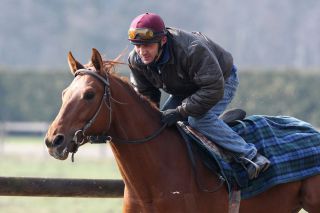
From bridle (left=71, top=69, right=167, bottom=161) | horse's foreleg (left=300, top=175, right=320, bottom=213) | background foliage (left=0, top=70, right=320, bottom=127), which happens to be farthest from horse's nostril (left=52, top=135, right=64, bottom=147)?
background foliage (left=0, top=70, right=320, bottom=127)

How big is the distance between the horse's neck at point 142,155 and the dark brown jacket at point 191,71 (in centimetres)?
30

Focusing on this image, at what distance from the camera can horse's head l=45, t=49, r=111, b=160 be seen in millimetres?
6047

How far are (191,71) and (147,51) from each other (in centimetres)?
35

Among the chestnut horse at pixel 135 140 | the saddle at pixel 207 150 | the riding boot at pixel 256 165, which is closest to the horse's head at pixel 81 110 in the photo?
the chestnut horse at pixel 135 140

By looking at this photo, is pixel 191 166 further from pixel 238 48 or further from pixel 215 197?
pixel 238 48

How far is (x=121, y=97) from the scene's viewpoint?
21.3ft

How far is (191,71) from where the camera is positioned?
6.60m

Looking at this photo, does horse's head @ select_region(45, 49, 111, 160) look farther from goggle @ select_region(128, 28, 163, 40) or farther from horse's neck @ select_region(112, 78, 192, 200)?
goggle @ select_region(128, 28, 163, 40)

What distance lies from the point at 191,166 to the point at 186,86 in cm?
61

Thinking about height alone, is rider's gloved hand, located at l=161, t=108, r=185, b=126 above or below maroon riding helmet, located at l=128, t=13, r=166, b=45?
below

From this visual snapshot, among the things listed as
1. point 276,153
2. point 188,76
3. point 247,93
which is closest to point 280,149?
point 276,153

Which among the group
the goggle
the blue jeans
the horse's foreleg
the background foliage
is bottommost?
the background foliage

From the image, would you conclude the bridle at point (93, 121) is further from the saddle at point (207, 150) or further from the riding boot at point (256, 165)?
the riding boot at point (256, 165)

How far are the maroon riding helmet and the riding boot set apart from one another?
1.16m
